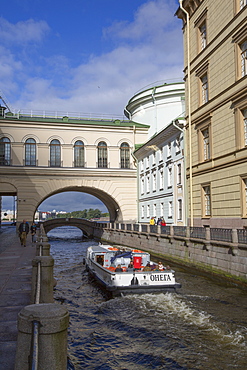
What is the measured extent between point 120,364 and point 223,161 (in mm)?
16523

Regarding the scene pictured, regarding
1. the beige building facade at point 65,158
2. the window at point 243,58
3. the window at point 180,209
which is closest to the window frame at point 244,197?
the window at point 243,58

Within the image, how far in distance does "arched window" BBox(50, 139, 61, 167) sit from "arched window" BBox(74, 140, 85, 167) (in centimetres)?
204

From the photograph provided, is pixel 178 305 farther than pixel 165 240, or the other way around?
pixel 165 240

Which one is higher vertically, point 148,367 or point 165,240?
point 165,240

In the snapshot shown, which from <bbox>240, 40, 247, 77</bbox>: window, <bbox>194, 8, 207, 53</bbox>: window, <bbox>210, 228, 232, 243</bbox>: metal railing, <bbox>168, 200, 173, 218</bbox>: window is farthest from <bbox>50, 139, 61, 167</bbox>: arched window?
<bbox>210, 228, 232, 243</bbox>: metal railing

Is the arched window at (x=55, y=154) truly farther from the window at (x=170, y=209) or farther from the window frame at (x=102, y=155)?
the window at (x=170, y=209)

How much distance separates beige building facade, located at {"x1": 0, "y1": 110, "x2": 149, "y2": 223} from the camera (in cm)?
4309

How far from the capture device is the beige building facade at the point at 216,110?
20.8 m

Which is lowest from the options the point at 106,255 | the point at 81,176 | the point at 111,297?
the point at 111,297

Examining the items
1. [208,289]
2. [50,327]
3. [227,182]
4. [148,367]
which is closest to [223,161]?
[227,182]

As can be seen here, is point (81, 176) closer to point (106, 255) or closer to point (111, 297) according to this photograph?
point (106, 255)

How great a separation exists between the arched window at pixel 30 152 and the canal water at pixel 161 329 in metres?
29.1

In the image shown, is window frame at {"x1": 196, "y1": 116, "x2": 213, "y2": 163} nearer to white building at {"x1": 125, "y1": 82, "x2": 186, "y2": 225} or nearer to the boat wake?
white building at {"x1": 125, "y1": 82, "x2": 186, "y2": 225}

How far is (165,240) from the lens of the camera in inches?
1044
